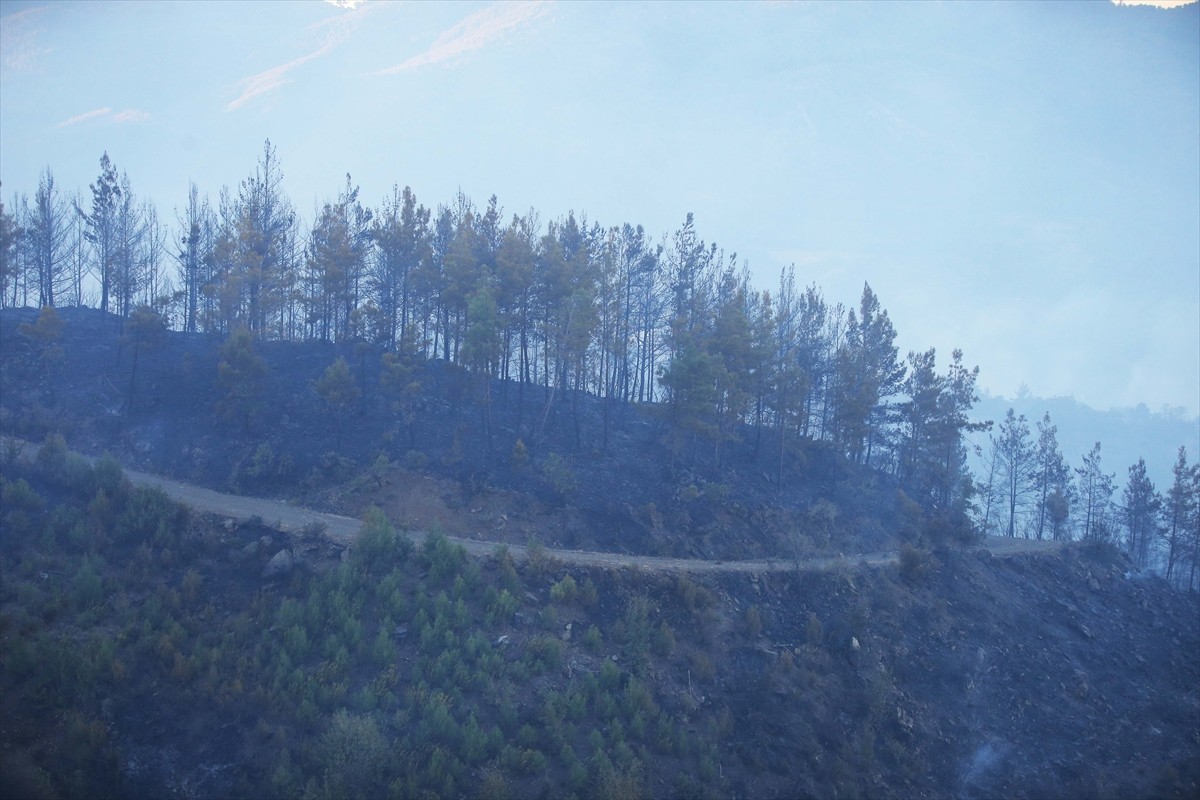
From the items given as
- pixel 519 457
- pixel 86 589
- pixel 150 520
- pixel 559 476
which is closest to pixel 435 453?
pixel 519 457

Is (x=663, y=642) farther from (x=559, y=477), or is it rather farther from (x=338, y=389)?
(x=338, y=389)

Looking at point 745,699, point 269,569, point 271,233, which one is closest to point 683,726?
point 745,699

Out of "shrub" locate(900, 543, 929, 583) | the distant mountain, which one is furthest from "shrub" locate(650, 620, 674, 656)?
the distant mountain

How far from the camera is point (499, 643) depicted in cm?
1789

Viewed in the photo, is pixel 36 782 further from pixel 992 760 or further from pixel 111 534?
pixel 992 760

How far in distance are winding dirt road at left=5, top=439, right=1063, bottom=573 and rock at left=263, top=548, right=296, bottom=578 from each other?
1475 mm

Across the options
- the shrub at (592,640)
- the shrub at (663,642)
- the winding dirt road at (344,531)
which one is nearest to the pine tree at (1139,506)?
the winding dirt road at (344,531)

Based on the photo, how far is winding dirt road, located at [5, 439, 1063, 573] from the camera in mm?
21470

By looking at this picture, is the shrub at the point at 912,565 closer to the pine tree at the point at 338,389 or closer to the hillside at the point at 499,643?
the hillside at the point at 499,643

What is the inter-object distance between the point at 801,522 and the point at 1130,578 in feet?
49.0

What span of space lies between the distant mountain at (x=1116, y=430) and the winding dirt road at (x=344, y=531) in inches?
2374

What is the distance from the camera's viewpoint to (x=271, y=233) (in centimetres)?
3938

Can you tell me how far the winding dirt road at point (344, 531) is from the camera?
2147 cm

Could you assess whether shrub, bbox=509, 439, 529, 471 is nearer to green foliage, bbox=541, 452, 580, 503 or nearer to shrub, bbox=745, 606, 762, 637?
green foliage, bbox=541, 452, 580, 503
